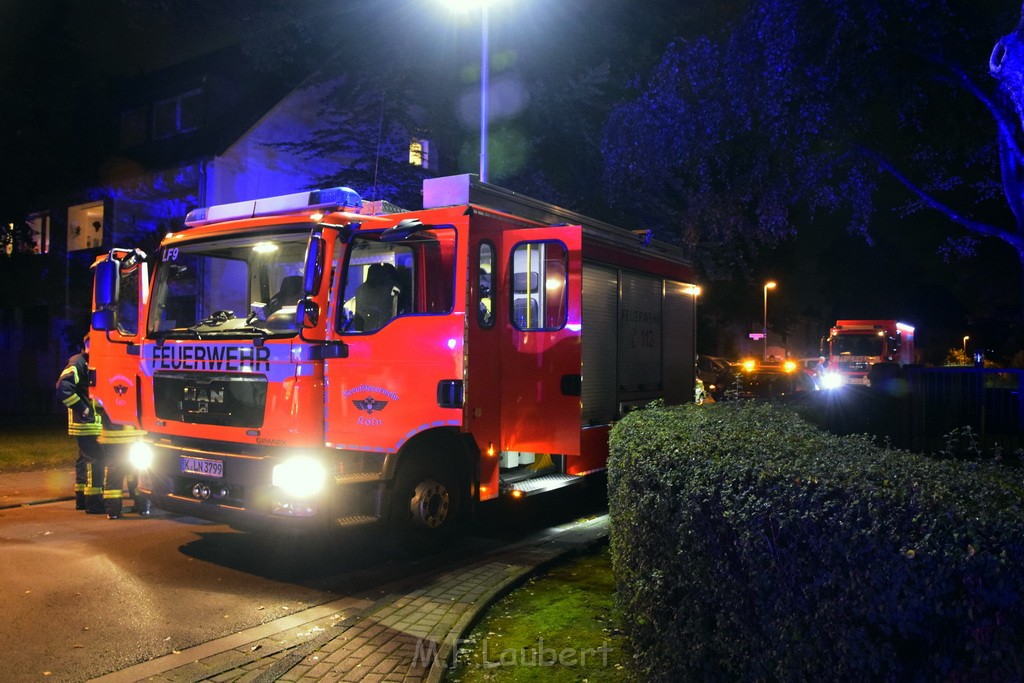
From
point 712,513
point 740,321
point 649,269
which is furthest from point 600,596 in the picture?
point 740,321

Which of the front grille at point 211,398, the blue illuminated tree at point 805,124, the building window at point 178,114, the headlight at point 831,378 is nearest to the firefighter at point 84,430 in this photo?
the front grille at point 211,398

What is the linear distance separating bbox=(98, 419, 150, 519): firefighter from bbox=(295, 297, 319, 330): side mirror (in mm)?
2278

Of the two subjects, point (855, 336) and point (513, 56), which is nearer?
point (513, 56)

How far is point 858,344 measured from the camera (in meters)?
29.5

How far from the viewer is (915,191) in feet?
54.3

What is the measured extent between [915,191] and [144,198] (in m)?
19.9

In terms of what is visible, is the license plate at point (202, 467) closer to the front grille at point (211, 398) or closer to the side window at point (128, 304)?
the front grille at point (211, 398)

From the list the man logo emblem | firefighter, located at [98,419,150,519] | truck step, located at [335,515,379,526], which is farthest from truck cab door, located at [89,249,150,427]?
truck step, located at [335,515,379,526]

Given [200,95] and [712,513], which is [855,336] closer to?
[200,95]

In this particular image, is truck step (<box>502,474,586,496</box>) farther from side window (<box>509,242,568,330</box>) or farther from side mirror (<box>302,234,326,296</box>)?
side mirror (<box>302,234,326,296</box>)

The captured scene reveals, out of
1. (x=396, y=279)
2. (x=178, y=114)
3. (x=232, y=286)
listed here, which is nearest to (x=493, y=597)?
(x=396, y=279)

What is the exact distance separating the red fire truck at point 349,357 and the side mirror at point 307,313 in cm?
2

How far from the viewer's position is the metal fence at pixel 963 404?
9680mm

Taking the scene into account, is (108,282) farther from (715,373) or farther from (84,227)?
(715,373)
